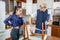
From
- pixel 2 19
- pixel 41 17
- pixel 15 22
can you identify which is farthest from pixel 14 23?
pixel 41 17

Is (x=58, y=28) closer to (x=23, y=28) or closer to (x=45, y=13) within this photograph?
(x=45, y=13)

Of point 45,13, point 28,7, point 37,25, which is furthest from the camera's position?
point 28,7

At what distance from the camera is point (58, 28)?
4621mm

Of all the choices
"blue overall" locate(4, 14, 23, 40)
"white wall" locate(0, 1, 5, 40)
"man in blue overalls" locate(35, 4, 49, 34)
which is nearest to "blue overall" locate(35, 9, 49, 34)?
"man in blue overalls" locate(35, 4, 49, 34)

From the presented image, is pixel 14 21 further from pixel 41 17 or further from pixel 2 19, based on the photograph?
pixel 41 17

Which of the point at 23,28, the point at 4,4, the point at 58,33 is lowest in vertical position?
the point at 58,33

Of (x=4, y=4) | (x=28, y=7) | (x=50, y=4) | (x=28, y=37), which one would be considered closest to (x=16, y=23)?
(x=28, y=37)

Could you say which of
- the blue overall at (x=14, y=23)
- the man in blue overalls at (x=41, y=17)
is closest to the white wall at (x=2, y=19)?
the blue overall at (x=14, y=23)

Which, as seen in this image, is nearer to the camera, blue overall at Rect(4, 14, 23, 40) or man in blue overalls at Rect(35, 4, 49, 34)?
blue overall at Rect(4, 14, 23, 40)

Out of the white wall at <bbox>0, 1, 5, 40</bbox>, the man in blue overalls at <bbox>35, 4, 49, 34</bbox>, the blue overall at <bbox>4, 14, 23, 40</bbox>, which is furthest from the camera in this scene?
the man in blue overalls at <bbox>35, 4, 49, 34</bbox>

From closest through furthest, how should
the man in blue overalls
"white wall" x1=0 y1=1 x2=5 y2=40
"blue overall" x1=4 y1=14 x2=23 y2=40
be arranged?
"blue overall" x1=4 y1=14 x2=23 y2=40, "white wall" x1=0 y1=1 x2=5 y2=40, the man in blue overalls

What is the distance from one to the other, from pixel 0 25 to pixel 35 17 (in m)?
1.16

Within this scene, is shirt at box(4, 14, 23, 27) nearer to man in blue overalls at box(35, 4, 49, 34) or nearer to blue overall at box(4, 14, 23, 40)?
blue overall at box(4, 14, 23, 40)

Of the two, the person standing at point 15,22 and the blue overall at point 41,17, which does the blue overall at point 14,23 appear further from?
the blue overall at point 41,17
